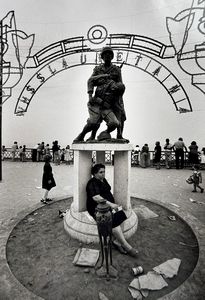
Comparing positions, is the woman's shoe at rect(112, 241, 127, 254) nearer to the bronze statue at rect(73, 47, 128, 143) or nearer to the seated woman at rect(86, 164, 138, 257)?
the seated woman at rect(86, 164, 138, 257)

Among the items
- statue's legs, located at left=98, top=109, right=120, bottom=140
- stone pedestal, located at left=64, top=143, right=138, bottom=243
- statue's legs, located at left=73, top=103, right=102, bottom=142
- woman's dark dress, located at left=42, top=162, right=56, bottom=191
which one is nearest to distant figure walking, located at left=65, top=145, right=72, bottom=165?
woman's dark dress, located at left=42, top=162, right=56, bottom=191

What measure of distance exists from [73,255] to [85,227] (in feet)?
1.88

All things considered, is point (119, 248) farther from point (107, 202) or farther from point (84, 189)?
point (84, 189)

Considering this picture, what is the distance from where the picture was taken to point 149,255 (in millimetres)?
3219

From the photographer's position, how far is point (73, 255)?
3217mm

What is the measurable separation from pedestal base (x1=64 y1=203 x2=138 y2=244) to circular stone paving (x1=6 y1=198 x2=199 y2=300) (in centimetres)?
12

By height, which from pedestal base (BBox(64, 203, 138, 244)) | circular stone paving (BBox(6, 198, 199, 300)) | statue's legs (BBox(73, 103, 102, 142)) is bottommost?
circular stone paving (BBox(6, 198, 199, 300))

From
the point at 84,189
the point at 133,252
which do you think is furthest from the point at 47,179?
the point at 133,252

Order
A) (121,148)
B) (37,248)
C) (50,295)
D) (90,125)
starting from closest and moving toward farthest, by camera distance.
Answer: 1. (50,295)
2. (37,248)
3. (121,148)
4. (90,125)

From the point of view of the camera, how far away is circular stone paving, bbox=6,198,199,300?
2.49 m

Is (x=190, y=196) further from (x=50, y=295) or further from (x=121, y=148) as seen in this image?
(x=50, y=295)

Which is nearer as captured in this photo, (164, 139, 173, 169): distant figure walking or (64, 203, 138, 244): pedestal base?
(64, 203, 138, 244): pedestal base

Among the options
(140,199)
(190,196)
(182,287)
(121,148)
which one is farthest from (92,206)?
(190,196)

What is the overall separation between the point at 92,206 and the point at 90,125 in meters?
1.76
